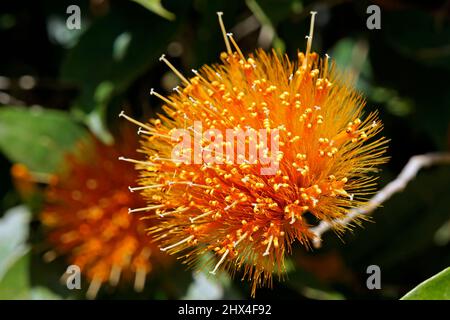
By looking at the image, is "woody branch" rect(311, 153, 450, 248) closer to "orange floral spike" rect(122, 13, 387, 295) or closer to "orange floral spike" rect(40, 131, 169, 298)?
"orange floral spike" rect(122, 13, 387, 295)

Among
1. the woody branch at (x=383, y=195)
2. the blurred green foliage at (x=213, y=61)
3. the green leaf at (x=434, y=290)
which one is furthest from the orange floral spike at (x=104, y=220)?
the green leaf at (x=434, y=290)

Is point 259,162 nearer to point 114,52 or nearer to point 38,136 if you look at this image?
point 114,52

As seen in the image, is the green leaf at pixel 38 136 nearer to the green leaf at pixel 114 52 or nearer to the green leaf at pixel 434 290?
the green leaf at pixel 114 52

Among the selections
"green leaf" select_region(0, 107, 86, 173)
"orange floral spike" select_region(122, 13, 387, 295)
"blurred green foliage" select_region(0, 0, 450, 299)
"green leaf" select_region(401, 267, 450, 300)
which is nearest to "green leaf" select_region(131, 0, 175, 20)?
"blurred green foliage" select_region(0, 0, 450, 299)

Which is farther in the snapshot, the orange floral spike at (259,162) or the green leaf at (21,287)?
the green leaf at (21,287)

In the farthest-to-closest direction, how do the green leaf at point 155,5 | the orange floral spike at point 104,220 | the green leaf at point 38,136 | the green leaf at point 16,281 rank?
the green leaf at point 38,136, the green leaf at point 16,281, the orange floral spike at point 104,220, the green leaf at point 155,5

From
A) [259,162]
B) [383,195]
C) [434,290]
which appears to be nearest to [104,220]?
[259,162]

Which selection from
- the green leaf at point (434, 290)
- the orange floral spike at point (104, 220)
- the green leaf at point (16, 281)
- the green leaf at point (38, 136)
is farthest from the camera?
the green leaf at point (38, 136)
